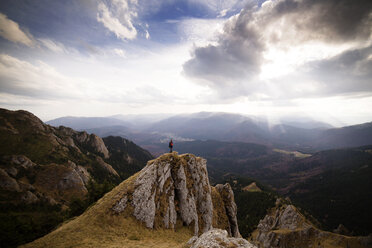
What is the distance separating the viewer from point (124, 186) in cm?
3231

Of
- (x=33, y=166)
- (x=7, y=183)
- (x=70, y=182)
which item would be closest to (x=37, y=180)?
(x=33, y=166)

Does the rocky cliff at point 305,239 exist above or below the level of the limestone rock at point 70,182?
below

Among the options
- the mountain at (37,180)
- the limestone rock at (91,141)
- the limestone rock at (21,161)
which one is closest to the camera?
the mountain at (37,180)

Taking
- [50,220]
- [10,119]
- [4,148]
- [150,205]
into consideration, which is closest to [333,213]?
[150,205]

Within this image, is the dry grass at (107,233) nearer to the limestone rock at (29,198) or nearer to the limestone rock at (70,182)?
the limestone rock at (29,198)

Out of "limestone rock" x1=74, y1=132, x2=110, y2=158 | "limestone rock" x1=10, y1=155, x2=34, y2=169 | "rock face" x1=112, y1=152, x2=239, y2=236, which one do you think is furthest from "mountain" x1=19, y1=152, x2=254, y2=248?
"limestone rock" x1=74, y1=132, x2=110, y2=158

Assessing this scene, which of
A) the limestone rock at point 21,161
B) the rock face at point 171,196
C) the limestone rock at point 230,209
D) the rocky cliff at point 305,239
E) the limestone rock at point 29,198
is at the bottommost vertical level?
the rocky cliff at point 305,239

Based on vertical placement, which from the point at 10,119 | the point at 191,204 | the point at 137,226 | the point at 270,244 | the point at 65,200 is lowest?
the point at 270,244

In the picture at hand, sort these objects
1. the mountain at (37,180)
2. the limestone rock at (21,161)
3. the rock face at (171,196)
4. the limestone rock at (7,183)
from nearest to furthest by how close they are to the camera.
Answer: the rock face at (171,196) → the mountain at (37,180) → the limestone rock at (7,183) → the limestone rock at (21,161)

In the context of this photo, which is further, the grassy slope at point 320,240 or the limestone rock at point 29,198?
the limestone rock at point 29,198

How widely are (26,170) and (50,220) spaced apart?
6991 cm

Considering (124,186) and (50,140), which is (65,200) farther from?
(124,186)

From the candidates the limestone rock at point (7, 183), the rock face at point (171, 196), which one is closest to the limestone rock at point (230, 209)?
the rock face at point (171, 196)

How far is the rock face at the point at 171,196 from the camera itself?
1169 inches
